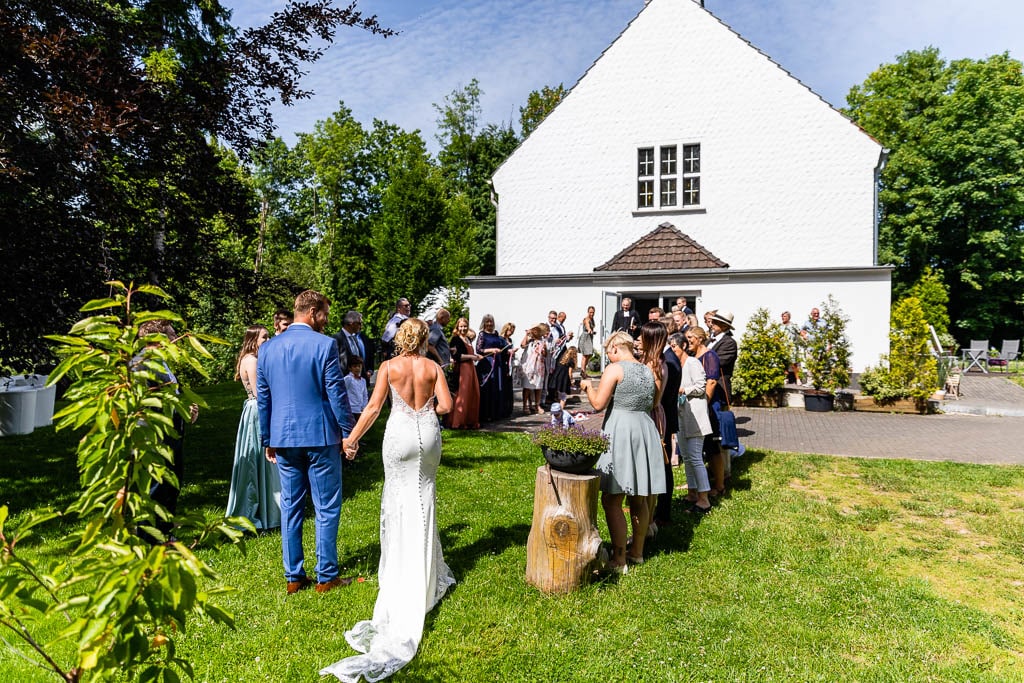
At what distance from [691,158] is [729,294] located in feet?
15.7

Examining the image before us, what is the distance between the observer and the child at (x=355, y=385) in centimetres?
884

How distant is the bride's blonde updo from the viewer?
491cm

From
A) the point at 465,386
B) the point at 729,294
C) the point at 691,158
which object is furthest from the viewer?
the point at 691,158

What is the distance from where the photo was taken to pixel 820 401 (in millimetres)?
14523

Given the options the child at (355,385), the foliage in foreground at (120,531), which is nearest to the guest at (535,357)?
the child at (355,385)

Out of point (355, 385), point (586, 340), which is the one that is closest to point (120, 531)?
point (355, 385)

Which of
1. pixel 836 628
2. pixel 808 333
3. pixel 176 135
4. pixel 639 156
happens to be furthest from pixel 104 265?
pixel 639 156

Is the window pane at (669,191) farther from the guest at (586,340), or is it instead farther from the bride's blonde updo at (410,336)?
the bride's blonde updo at (410,336)

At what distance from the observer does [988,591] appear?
5293 mm

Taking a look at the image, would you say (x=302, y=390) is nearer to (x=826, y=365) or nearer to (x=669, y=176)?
(x=826, y=365)

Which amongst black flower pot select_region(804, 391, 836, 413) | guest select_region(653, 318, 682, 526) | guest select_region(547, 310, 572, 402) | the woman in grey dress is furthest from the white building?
the woman in grey dress

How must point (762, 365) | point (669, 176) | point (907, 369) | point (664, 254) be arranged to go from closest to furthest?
1. point (907, 369)
2. point (762, 365)
3. point (664, 254)
4. point (669, 176)

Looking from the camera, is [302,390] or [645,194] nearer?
[302,390]

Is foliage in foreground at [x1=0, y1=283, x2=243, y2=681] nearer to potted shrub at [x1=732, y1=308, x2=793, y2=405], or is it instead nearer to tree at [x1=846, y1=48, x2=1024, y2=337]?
potted shrub at [x1=732, y1=308, x2=793, y2=405]
